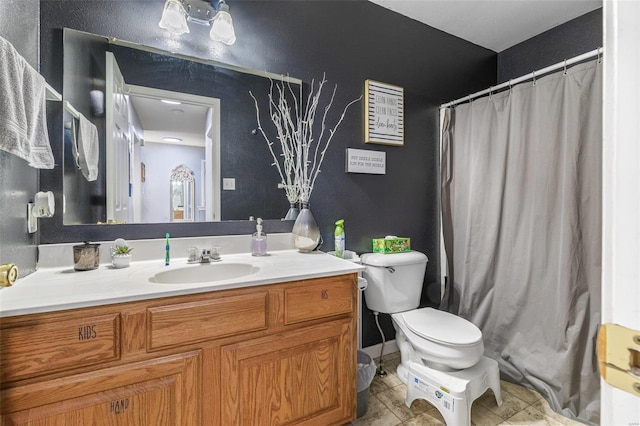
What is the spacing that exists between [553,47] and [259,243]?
8.82ft

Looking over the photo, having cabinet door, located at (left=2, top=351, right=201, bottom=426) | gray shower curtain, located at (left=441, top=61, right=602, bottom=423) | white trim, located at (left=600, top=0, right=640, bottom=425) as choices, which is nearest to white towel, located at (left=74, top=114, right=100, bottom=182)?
cabinet door, located at (left=2, top=351, right=201, bottom=426)

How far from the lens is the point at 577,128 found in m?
1.68

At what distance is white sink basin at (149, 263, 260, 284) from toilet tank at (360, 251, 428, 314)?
0.81m

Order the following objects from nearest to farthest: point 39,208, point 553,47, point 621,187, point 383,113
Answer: point 621,187, point 39,208, point 383,113, point 553,47

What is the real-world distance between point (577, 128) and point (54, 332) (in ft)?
8.17

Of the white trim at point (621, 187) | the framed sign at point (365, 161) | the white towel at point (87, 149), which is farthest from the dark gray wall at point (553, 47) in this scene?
the white towel at point (87, 149)

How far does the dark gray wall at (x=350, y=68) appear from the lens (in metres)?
1.45

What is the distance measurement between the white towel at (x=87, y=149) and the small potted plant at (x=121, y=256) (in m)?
0.37

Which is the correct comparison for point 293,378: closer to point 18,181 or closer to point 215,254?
point 215,254

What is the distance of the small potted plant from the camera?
133 centimetres

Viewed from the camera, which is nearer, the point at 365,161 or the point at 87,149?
the point at 87,149

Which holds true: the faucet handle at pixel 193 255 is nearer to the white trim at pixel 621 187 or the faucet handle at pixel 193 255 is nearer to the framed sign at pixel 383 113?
the framed sign at pixel 383 113


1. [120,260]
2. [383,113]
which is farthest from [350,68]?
[120,260]

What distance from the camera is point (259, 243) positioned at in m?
1.65
